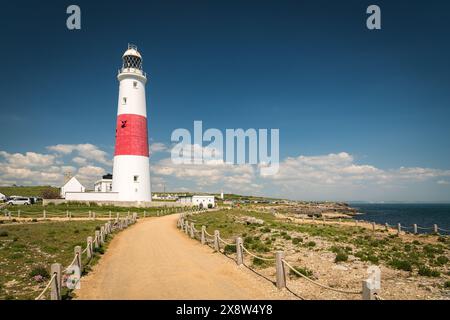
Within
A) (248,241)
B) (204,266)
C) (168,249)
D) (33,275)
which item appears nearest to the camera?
(33,275)

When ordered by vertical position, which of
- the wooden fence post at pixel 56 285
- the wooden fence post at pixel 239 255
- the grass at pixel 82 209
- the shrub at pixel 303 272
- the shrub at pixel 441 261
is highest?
the wooden fence post at pixel 56 285

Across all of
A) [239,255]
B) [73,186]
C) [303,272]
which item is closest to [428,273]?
[303,272]

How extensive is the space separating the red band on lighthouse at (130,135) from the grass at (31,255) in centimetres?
1867

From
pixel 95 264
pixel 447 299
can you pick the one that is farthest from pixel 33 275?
pixel 447 299

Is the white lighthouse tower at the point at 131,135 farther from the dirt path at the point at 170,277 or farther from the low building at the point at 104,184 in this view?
the dirt path at the point at 170,277

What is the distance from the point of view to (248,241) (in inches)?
810

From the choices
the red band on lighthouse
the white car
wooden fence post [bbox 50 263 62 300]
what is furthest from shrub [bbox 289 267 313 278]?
the white car

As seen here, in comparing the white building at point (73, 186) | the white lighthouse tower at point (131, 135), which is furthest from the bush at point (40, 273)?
the white building at point (73, 186)

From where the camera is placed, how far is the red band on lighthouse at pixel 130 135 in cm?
4312

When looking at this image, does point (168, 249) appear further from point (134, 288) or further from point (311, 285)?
point (311, 285)

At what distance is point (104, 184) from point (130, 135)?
1052 inches

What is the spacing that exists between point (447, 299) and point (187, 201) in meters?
67.5

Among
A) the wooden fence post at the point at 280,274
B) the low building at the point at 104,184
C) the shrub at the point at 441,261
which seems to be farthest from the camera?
the low building at the point at 104,184

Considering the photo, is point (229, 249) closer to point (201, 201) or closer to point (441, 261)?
point (441, 261)
